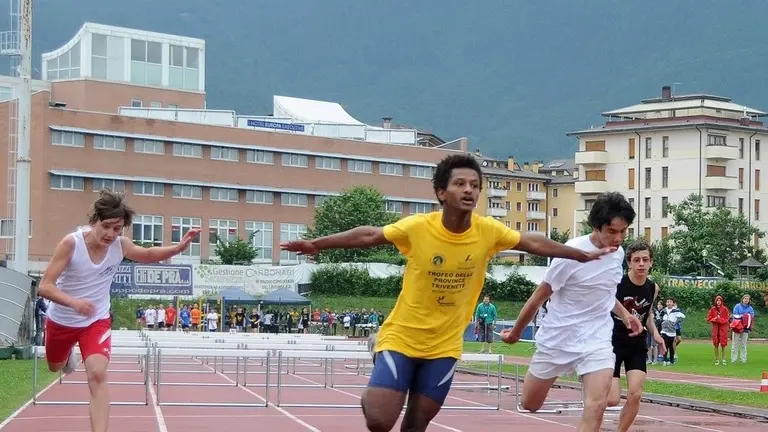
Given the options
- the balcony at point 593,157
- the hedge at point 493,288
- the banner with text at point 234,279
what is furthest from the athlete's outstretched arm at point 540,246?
the balcony at point 593,157

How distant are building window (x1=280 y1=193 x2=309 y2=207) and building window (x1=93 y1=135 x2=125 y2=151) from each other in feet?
46.9

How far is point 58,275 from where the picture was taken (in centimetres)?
1062

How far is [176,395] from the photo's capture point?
2122 centimetres

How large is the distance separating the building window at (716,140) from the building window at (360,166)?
27255 millimetres

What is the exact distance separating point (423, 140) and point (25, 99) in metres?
93.4

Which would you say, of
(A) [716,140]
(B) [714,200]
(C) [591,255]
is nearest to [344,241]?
(C) [591,255]

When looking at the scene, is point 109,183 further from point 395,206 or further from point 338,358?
point 338,358

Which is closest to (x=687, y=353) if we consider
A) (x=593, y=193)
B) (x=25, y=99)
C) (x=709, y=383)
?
(x=709, y=383)

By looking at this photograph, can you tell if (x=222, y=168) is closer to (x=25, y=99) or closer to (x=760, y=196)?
(x=760, y=196)

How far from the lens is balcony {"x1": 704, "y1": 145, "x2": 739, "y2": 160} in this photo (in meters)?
115

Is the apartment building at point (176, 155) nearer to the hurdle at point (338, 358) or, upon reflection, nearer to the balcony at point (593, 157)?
the balcony at point (593, 157)

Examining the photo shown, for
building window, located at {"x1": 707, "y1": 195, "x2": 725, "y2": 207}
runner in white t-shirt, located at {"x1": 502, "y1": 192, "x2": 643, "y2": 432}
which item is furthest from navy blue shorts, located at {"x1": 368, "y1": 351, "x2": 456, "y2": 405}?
building window, located at {"x1": 707, "y1": 195, "x2": 725, "y2": 207}

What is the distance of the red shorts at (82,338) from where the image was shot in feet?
35.4

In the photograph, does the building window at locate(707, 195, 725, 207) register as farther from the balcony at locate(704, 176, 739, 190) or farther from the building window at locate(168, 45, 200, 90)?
the building window at locate(168, 45, 200, 90)
